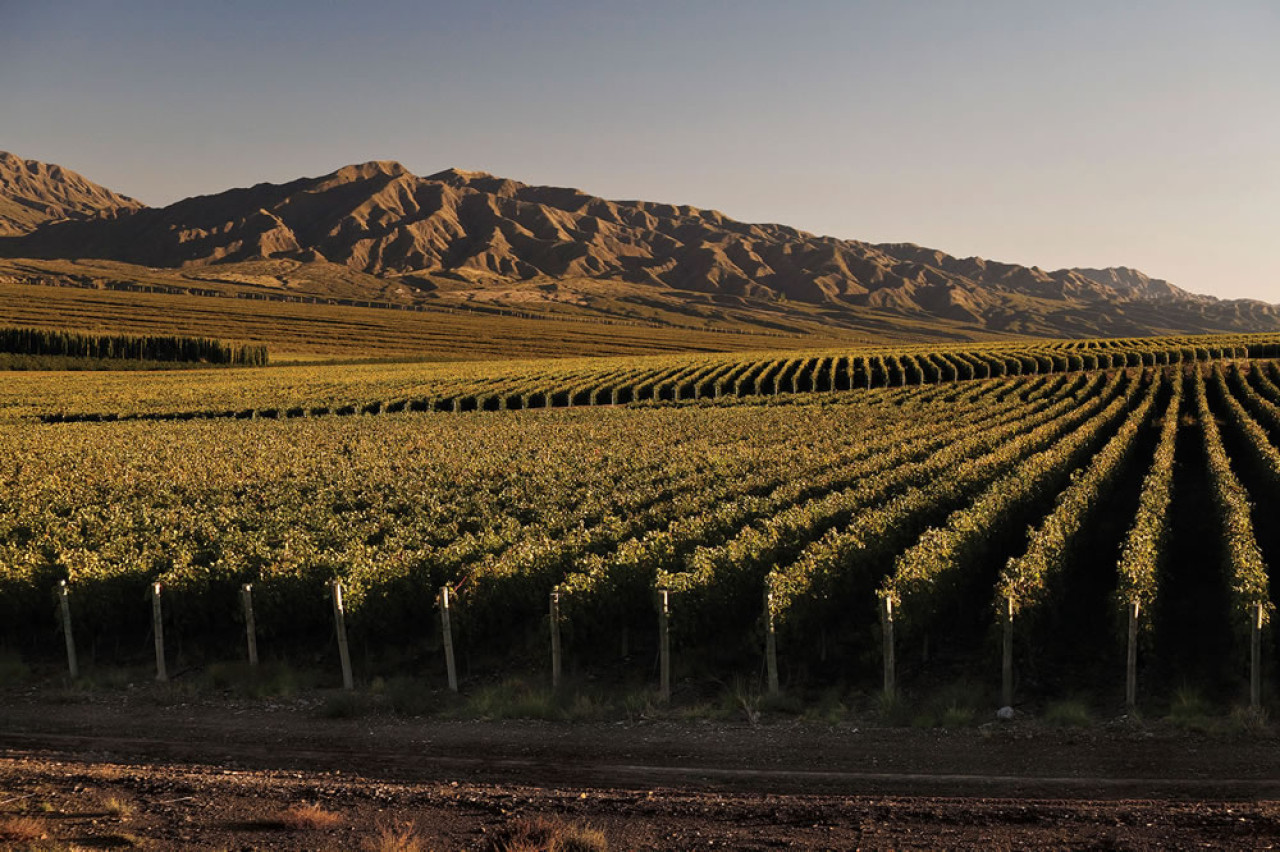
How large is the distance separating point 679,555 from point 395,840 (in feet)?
32.1

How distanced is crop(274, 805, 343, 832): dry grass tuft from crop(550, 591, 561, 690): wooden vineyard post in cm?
506

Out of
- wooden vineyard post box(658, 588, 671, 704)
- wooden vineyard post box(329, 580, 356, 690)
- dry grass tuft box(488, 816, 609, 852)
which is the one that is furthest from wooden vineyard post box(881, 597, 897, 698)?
wooden vineyard post box(329, 580, 356, 690)

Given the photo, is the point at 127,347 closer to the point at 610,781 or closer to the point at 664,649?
the point at 664,649

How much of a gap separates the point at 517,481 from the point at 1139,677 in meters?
19.3

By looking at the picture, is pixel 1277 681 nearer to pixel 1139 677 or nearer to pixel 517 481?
pixel 1139 677

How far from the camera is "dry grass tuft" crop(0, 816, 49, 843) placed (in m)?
8.56

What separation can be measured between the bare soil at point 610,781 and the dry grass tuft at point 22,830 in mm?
24

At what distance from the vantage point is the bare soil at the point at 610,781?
895 centimetres

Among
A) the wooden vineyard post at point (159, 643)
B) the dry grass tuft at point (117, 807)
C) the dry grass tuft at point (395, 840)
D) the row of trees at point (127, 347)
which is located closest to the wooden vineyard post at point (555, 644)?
the dry grass tuft at point (395, 840)

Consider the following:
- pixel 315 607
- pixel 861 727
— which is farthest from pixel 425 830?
pixel 315 607

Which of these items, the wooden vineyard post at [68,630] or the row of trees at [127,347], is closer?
the wooden vineyard post at [68,630]

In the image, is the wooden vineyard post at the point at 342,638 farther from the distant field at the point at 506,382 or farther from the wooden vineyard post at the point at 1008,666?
the distant field at the point at 506,382

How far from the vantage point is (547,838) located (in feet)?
28.6

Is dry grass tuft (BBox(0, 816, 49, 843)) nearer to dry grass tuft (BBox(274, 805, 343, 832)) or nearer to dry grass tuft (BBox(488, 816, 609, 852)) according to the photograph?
dry grass tuft (BBox(274, 805, 343, 832))
